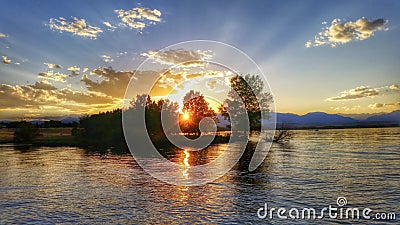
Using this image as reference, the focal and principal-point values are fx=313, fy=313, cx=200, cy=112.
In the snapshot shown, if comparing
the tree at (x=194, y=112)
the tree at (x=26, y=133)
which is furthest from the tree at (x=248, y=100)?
the tree at (x=26, y=133)

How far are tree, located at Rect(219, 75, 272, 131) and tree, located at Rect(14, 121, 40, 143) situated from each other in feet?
256

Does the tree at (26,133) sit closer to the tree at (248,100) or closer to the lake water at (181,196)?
the tree at (248,100)

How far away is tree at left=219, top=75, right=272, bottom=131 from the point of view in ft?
391

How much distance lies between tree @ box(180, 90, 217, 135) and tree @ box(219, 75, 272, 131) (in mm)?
12516

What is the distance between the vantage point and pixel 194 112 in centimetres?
13688

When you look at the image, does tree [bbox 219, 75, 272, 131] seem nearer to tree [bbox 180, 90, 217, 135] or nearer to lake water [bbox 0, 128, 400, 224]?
tree [bbox 180, 90, 217, 135]

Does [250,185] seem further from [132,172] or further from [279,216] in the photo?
[132,172]

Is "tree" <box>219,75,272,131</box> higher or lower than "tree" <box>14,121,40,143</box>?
higher

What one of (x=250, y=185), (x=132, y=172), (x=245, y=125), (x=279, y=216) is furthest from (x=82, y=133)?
(x=279, y=216)

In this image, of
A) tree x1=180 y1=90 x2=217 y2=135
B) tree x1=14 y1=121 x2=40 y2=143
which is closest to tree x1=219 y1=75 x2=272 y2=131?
tree x1=180 y1=90 x2=217 y2=135

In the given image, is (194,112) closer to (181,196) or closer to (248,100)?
(248,100)

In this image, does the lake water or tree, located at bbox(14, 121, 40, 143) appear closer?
the lake water

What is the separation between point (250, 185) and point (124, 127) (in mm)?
103162

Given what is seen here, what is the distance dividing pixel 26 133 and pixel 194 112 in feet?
225
